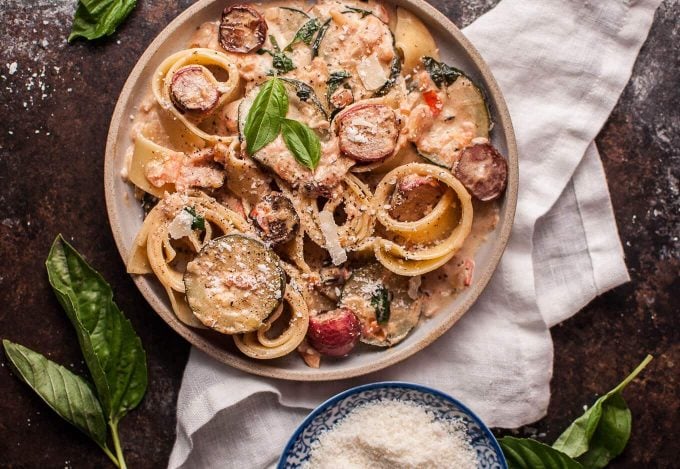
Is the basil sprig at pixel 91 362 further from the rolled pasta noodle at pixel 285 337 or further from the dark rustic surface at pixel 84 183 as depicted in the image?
the rolled pasta noodle at pixel 285 337

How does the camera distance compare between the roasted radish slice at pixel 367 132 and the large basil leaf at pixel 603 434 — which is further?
the large basil leaf at pixel 603 434

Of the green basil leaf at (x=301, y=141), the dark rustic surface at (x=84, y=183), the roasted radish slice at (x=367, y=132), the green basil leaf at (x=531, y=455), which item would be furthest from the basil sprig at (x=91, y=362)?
the green basil leaf at (x=531, y=455)

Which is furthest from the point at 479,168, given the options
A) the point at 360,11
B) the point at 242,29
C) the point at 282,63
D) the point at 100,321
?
the point at 100,321

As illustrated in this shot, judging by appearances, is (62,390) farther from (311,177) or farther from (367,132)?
(367,132)

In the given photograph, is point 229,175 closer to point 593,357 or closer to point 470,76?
point 470,76

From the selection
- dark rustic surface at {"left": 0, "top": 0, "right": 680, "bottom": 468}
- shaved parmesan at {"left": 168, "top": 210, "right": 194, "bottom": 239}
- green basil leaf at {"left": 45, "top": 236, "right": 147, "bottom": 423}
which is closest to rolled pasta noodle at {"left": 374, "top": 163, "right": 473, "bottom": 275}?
shaved parmesan at {"left": 168, "top": 210, "right": 194, "bottom": 239}

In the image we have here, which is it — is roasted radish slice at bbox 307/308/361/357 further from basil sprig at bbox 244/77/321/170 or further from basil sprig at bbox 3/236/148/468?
basil sprig at bbox 3/236/148/468
